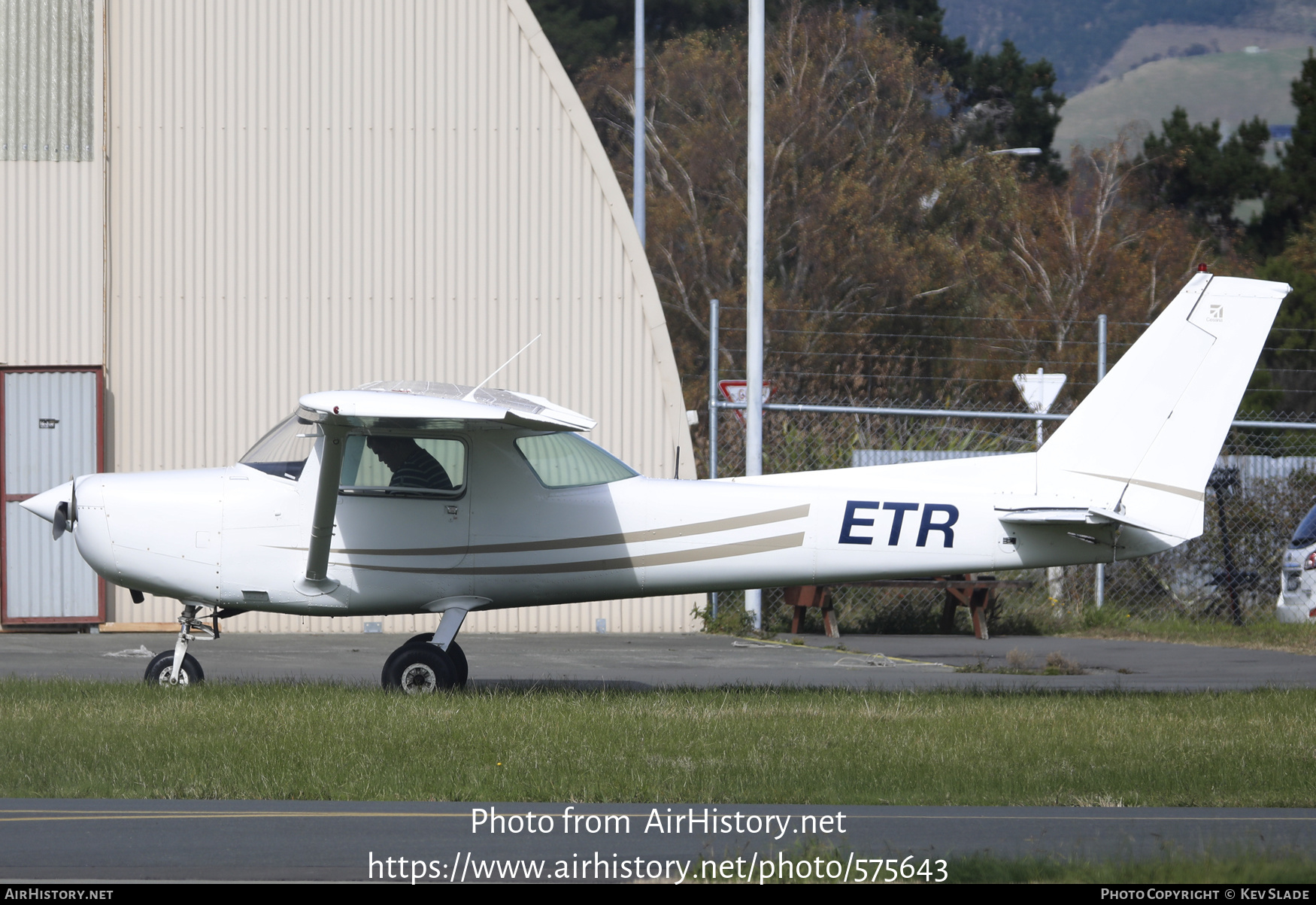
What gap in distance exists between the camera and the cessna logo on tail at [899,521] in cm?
981

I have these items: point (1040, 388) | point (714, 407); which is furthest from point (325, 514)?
point (1040, 388)

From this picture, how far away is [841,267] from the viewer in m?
35.2

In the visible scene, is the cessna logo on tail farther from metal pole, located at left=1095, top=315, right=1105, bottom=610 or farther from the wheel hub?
metal pole, located at left=1095, top=315, right=1105, bottom=610

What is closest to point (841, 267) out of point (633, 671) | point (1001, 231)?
point (1001, 231)

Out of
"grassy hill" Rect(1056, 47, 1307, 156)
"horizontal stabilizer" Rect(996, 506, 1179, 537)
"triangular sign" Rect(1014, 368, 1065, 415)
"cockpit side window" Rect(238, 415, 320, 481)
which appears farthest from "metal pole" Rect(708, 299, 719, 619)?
"grassy hill" Rect(1056, 47, 1307, 156)

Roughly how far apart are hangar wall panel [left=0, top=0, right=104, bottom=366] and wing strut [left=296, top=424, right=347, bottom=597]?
694 centimetres

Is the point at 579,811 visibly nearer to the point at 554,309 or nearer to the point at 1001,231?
the point at 554,309

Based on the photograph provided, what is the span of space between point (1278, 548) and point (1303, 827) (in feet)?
37.5

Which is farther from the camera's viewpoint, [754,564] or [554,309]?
[554,309]

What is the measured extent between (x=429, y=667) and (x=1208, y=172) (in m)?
39.7

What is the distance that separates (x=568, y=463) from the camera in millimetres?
10141

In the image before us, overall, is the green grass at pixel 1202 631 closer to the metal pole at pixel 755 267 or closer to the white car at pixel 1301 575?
the white car at pixel 1301 575

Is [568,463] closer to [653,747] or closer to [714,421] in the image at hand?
[653,747]
